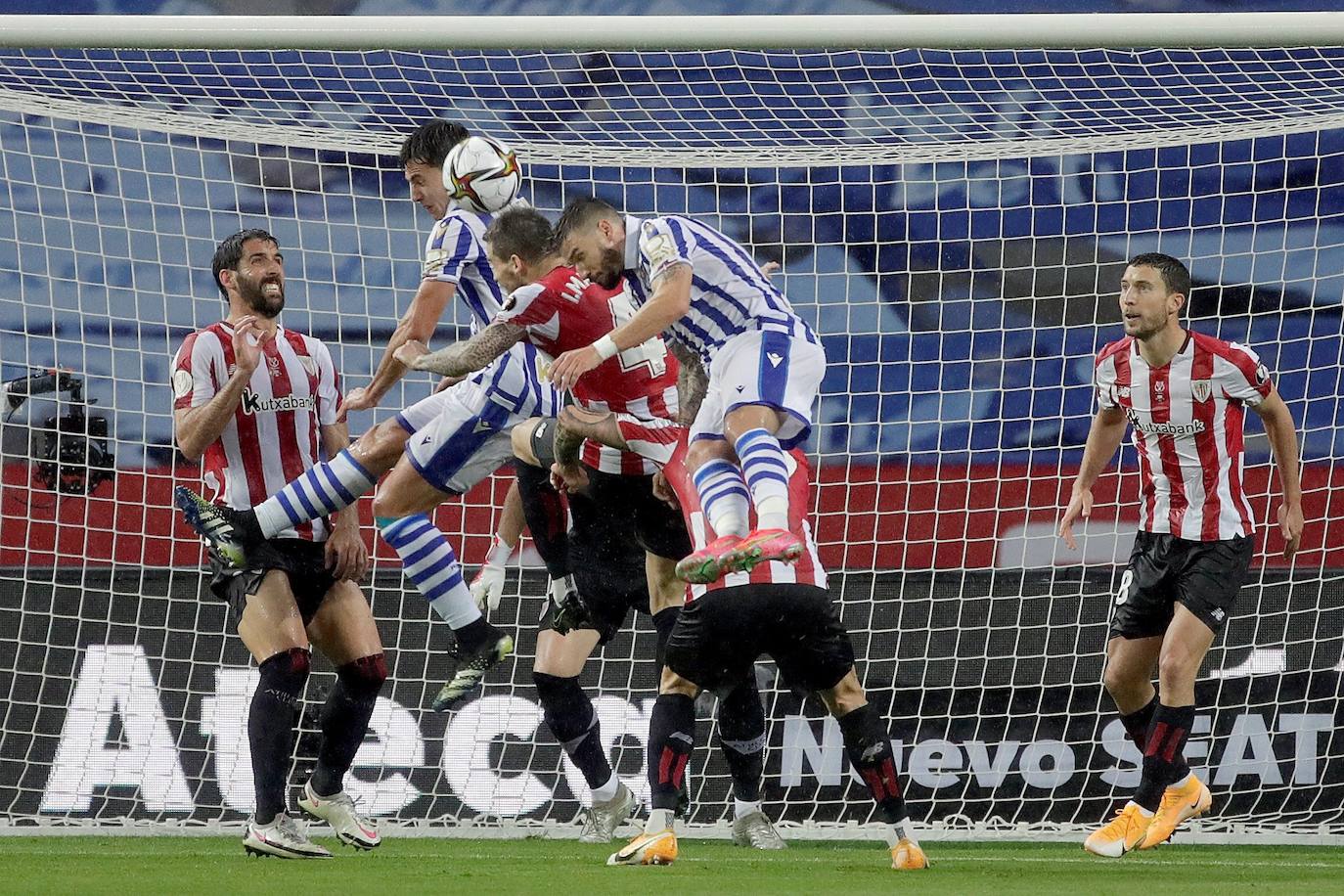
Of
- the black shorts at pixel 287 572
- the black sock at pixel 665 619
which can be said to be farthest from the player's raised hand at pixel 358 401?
the black sock at pixel 665 619

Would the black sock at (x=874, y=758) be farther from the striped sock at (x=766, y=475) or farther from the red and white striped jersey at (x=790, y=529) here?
the striped sock at (x=766, y=475)

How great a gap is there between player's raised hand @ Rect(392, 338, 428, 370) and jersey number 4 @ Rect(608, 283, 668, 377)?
65 cm

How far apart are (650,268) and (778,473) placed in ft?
2.27

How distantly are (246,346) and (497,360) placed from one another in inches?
40.8

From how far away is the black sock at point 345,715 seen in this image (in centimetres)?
529

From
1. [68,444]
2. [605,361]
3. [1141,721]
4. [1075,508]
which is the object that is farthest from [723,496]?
[68,444]

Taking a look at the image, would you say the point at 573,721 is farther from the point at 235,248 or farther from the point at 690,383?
the point at 235,248

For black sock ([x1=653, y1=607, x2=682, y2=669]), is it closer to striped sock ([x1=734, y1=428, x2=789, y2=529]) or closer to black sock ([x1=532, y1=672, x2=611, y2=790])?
black sock ([x1=532, y1=672, x2=611, y2=790])

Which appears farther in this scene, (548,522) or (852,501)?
(852,501)

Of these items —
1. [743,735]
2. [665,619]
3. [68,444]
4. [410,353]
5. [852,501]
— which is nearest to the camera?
[410,353]

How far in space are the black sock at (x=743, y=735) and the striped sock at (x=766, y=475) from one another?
49.5 inches

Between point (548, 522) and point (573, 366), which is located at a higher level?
point (573, 366)

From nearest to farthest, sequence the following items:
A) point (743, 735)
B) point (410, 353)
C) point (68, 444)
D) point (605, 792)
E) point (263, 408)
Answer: point (263, 408) < point (410, 353) < point (743, 735) < point (605, 792) < point (68, 444)

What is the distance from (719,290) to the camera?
15.8ft
